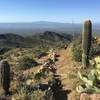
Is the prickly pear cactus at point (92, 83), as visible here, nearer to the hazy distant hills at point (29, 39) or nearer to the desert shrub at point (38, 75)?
the desert shrub at point (38, 75)

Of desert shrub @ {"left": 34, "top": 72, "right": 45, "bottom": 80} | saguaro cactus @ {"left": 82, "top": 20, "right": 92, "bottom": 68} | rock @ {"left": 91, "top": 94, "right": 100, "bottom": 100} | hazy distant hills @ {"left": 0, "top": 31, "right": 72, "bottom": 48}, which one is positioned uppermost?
saguaro cactus @ {"left": 82, "top": 20, "right": 92, "bottom": 68}

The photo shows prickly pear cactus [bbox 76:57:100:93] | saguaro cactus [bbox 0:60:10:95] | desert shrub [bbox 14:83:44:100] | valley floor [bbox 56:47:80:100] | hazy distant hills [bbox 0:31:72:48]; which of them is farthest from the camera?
hazy distant hills [bbox 0:31:72:48]

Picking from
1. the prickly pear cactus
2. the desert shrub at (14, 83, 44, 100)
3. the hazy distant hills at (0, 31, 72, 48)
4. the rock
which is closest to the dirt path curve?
the desert shrub at (14, 83, 44, 100)

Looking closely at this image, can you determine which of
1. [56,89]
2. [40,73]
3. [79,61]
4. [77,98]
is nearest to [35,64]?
[79,61]

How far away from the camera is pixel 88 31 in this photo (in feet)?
52.7

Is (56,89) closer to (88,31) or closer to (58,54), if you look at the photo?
(88,31)

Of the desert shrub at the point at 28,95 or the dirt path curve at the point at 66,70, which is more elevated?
the desert shrub at the point at 28,95

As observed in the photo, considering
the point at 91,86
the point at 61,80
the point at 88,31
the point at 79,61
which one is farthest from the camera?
the point at 79,61

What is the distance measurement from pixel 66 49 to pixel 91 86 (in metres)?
15.6

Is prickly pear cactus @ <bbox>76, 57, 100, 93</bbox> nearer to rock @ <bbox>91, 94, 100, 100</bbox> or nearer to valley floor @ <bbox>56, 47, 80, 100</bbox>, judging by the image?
rock @ <bbox>91, 94, 100, 100</bbox>

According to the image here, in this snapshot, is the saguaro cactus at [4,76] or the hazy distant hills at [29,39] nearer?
the saguaro cactus at [4,76]

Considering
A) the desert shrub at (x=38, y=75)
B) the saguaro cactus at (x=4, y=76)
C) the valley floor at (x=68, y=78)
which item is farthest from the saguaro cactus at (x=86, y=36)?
the saguaro cactus at (x=4, y=76)

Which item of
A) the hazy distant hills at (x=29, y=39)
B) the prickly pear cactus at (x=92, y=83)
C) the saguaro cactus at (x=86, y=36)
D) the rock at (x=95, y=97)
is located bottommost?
the hazy distant hills at (x=29, y=39)

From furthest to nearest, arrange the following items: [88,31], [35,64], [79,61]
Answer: [35,64], [79,61], [88,31]
